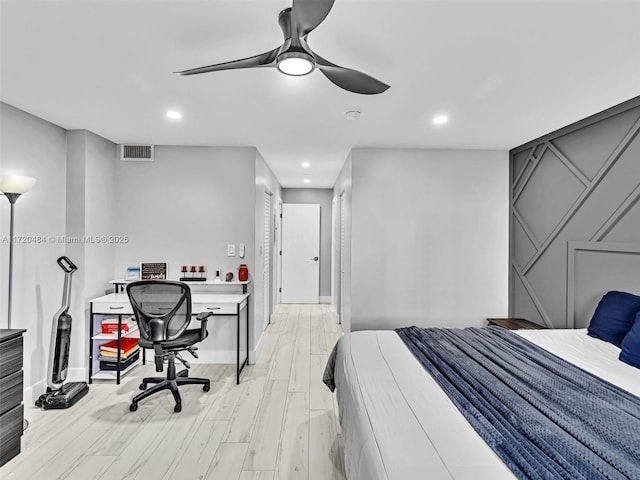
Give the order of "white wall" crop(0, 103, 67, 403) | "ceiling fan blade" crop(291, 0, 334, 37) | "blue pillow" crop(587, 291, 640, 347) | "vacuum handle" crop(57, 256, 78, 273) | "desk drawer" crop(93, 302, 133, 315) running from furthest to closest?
"desk drawer" crop(93, 302, 133, 315) < "vacuum handle" crop(57, 256, 78, 273) < "white wall" crop(0, 103, 67, 403) < "blue pillow" crop(587, 291, 640, 347) < "ceiling fan blade" crop(291, 0, 334, 37)

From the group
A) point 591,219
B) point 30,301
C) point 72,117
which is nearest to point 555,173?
point 591,219

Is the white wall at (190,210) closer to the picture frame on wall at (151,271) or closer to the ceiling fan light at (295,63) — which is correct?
the picture frame on wall at (151,271)

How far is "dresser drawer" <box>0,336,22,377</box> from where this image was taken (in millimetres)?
2393

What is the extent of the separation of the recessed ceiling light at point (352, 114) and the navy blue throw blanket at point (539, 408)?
1882 millimetres

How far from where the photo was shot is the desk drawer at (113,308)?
3592 mm

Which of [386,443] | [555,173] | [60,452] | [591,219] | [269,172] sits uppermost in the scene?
[269,172]

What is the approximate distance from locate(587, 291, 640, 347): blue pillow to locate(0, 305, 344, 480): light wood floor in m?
2.11

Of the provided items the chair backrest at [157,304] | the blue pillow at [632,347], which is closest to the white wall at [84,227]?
the chair backrest at [157,304]

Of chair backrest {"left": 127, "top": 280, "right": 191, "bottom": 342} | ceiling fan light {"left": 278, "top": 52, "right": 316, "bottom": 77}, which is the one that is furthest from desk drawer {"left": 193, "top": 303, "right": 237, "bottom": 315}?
ceiling fan light {"left": 278, "top": 52, "right": 316, "bottom": 77}

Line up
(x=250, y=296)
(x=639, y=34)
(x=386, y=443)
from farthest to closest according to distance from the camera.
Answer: (x=250, y=296), (x=639, y=34), (x=386, y=443)

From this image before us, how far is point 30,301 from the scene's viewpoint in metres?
3.21

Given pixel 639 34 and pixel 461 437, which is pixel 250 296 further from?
pixel 639 34

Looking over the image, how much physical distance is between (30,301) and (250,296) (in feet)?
6.60

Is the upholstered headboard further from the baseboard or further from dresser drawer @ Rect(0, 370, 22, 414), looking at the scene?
dresser drawer @ Rect(0, 370, 22, 414)
